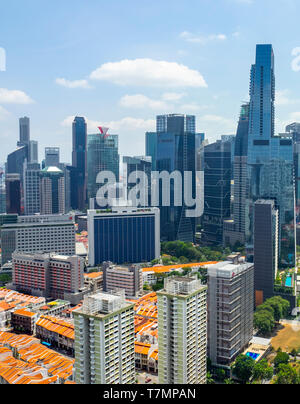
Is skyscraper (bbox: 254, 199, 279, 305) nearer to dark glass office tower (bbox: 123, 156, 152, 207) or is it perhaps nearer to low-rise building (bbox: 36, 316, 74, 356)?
low-rise building (bbox: 36, 316, 74, 356)

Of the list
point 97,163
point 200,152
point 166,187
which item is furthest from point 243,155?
point 97,163

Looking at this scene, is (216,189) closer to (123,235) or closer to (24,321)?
(123,235)

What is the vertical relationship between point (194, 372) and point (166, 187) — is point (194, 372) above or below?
below

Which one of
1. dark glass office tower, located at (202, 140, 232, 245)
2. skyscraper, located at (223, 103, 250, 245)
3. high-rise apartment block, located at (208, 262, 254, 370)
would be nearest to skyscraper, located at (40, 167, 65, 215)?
dark glass office tower, located at (202, 140, 232, 245)

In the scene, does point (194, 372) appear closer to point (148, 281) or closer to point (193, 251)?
point (148, 281)
